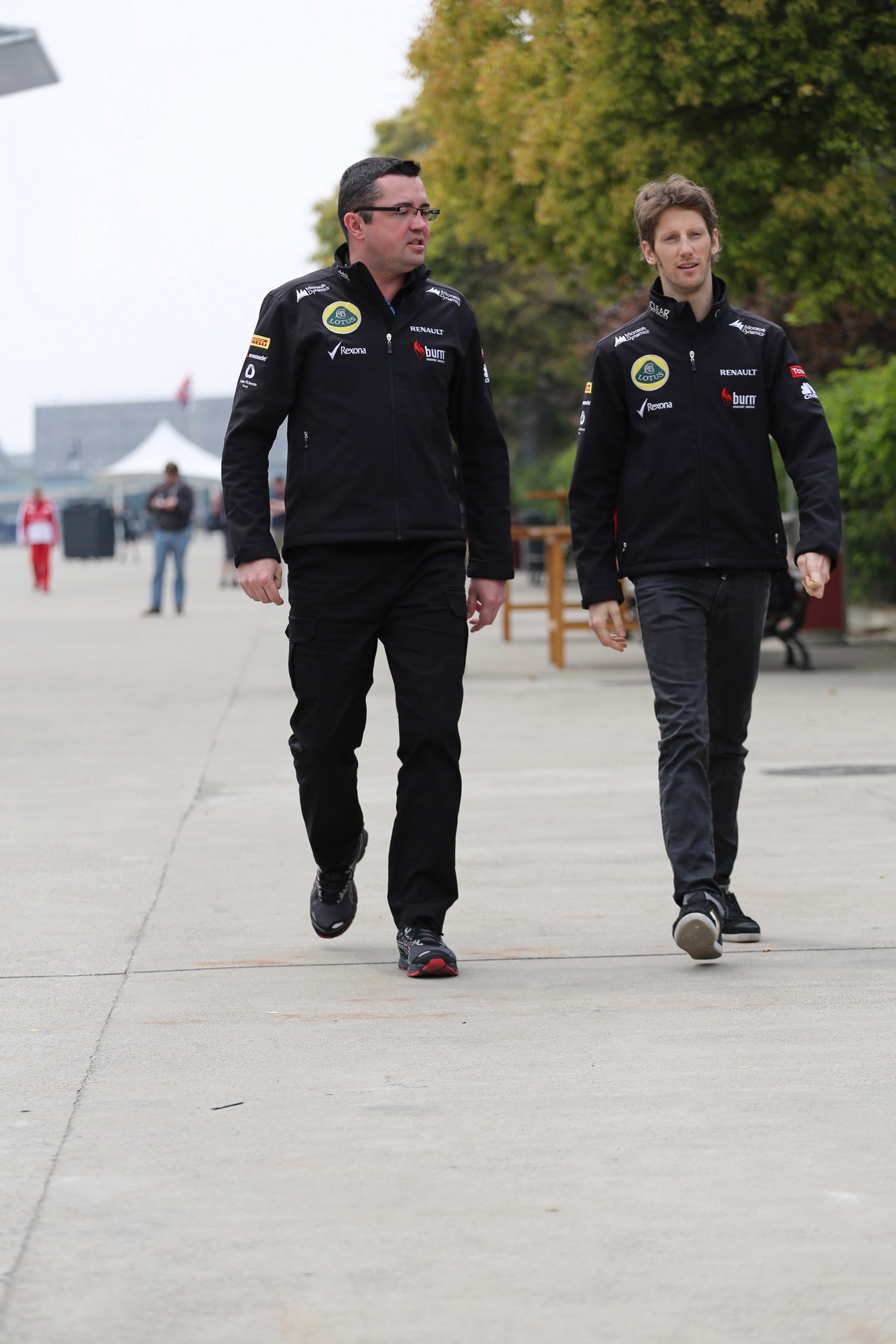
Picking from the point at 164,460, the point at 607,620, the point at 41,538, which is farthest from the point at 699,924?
the point at 164,460

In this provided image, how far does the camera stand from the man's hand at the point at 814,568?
495 cm

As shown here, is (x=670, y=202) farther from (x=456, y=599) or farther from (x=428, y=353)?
(x=456, y=599)

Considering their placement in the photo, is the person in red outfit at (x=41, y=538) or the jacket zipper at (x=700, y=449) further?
the person in red outfit at (x=41, y=538)

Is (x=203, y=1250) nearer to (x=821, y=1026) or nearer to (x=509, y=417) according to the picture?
(x=821, y=1026)

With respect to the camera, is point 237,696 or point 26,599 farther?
point 26,599

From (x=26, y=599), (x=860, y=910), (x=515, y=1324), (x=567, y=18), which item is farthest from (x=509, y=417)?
(x=515, y=1324)

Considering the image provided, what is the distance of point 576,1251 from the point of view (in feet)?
10.2

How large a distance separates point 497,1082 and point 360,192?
228cm

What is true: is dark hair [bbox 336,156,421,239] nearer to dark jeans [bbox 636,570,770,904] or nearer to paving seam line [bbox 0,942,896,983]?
dark jeans [bbox 636,570,770,904]

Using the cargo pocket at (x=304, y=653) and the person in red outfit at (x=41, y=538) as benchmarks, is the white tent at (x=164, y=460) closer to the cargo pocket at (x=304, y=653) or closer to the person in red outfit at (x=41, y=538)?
the person in red outfit at (x=41, y=538)

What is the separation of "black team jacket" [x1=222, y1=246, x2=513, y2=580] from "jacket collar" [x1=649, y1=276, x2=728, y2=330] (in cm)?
50

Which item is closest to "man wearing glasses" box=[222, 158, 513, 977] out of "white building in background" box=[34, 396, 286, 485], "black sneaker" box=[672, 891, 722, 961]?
"black sneaker" box=[672, 891, 722, 961]

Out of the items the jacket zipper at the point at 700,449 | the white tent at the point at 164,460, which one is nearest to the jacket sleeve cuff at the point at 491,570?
the jacket zipper at the point at 700,449

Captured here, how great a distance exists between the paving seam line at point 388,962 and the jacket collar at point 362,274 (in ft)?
5.67
